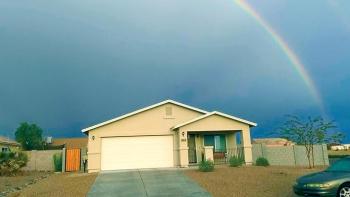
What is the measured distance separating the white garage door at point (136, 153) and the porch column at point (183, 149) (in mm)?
1355

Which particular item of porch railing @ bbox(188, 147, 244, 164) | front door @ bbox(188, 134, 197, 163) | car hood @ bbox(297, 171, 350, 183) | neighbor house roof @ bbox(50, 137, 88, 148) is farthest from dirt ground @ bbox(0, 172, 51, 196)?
neighbor house roof @ bbox(50, 137, 88, 148)

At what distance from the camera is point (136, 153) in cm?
2414

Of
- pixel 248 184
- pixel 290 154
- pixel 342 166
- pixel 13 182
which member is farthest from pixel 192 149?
pixel 342 166

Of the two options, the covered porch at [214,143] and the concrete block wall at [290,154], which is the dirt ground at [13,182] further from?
the concrete block wall at [290,154]

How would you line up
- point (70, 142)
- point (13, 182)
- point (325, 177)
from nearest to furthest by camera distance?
point (325, 177) → point (13, 182) → point (70, 142)

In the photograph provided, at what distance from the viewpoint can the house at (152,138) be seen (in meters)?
23.7

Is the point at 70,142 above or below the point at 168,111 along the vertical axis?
below

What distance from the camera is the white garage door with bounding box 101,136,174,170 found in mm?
23875

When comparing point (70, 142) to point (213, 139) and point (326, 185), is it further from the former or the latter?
point (326, 185)

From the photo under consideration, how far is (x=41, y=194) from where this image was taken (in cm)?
1380

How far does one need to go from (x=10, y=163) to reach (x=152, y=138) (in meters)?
11.7

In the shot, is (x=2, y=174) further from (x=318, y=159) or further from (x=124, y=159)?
(x=318, y=159)

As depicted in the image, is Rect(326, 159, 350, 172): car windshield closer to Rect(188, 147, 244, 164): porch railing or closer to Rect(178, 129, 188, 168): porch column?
Rect(178, 129, 188, 168): porch column

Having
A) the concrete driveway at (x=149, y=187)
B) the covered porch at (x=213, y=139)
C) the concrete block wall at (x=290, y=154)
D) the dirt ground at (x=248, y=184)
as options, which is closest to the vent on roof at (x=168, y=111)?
the covered porch at (x=213, y=139)
